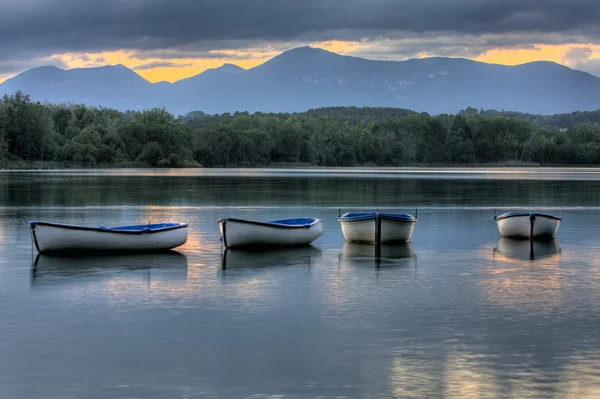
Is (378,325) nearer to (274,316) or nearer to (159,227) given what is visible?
(274,316)

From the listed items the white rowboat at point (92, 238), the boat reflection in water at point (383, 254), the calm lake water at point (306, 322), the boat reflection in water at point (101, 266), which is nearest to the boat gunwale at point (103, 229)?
the white rowboat at point (92, 238)

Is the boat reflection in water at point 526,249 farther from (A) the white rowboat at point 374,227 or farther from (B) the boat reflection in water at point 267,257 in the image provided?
(B) the boat reflection in water at point 267,257

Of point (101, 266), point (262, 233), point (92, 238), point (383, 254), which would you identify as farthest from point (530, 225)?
point (101, 266)

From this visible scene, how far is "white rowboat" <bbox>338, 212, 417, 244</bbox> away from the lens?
33906 millimetres

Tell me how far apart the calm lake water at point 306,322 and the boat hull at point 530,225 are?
115cm

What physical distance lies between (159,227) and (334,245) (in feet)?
23.4

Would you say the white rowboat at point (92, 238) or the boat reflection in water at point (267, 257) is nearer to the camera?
the boat reflection in water at point (267, 257)

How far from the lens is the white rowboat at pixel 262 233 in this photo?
31484 millimetres

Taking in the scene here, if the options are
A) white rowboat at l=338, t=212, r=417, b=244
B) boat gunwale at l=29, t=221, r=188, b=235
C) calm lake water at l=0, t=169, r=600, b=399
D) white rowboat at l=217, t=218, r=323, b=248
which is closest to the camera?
calm lake water at l=0, t=169, r=600, b=399

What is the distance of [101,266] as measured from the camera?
27141 mm

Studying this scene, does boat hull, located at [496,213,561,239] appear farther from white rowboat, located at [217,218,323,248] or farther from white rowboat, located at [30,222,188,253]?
white rowboat, located at [30,222,188,253]

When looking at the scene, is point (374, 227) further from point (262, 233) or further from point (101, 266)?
point (101, 266)

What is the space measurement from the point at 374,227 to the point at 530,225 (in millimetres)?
7545

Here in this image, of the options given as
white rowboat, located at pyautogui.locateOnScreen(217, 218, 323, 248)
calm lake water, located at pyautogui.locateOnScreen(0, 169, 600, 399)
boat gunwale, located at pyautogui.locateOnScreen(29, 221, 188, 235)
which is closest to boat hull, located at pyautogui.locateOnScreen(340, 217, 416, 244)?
calm lake water, located at pyautogui.locateOnScreen(0, 169, 600, 399)
